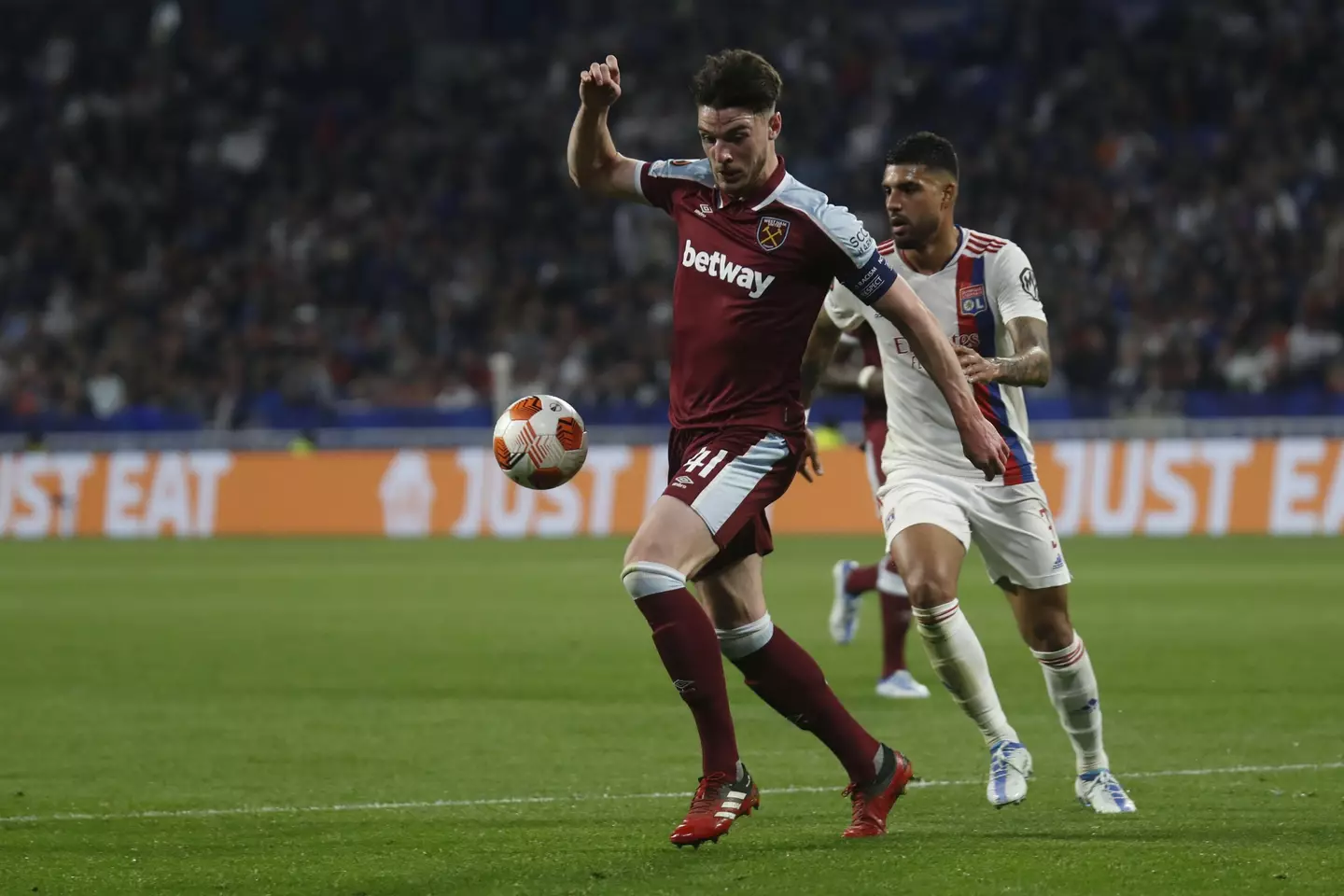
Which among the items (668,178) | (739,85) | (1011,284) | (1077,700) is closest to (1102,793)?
(1077,700)

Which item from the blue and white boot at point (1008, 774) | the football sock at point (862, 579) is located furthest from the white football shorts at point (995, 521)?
the football sock at point (862, 579)

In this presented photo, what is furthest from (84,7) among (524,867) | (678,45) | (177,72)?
(524,867)

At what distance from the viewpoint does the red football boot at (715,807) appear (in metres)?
5.93

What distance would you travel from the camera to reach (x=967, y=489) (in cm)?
727

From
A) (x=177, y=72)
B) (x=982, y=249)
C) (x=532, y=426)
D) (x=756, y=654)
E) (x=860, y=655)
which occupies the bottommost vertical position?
(x=860, y=655)

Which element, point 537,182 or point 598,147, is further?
point 537,182

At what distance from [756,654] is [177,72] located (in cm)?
3134

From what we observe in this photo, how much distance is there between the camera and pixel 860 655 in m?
13.1

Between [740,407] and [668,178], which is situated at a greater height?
[668,178]

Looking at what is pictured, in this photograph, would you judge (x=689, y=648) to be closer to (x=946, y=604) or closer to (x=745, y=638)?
(x=745, y=638)

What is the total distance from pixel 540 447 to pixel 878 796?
149cm

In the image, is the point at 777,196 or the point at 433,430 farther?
the point at 433,430

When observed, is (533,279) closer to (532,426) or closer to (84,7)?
(84,7)

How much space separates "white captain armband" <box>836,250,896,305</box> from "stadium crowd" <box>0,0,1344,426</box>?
18873 millimetres
